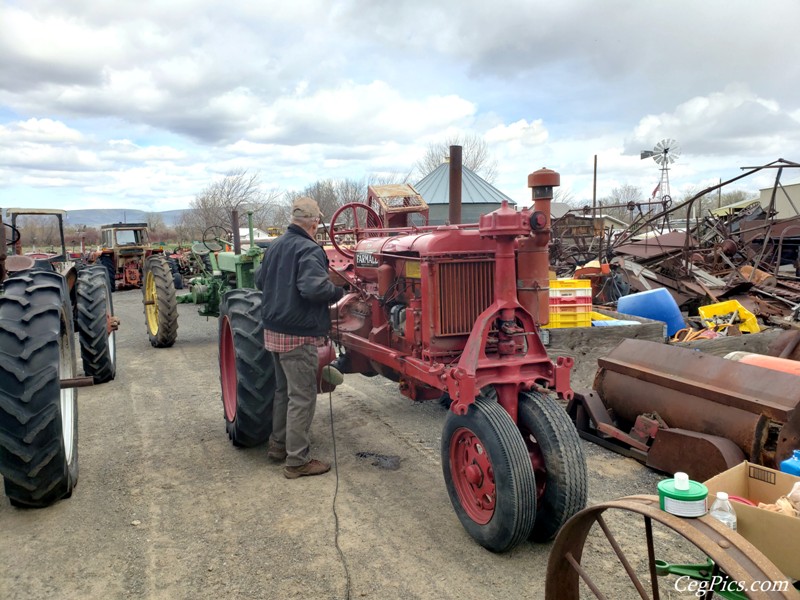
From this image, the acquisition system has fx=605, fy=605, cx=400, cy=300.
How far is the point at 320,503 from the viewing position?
355cm

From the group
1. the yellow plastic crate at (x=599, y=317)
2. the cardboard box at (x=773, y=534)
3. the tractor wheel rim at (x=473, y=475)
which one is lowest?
the tractor wheel rim at (x=473, y=475)

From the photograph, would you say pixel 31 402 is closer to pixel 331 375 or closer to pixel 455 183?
pixel 331 375

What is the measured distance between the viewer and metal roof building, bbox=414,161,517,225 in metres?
19.5

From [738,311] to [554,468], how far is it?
5091mm

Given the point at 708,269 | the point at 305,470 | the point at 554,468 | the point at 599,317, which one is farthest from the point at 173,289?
the point at 708,269

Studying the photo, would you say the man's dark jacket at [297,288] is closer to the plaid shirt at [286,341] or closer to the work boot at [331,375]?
the plaid shirt at [286,341]

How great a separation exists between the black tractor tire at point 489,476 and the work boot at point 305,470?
1005 mm

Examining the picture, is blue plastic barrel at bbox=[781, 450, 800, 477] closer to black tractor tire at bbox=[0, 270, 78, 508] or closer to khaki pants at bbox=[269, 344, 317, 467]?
khaki pants at bbox=[269, 344, 317, 467]

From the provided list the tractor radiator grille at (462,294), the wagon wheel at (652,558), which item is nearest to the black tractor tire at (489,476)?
the wagon wheel at (652,558)

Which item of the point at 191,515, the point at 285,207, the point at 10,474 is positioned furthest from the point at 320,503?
the point at 285,207

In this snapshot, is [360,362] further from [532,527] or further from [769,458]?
[769,458]

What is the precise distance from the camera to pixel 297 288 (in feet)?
12.3

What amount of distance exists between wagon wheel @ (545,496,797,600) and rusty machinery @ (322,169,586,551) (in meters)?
0.36

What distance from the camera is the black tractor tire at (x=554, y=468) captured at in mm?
2936
